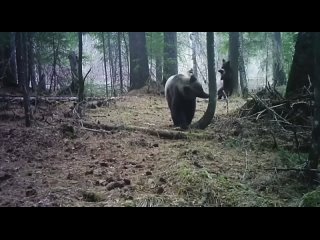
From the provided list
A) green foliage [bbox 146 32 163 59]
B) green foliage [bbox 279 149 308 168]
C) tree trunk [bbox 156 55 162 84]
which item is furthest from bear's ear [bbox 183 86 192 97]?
tree trunk [bbox 156 55 162 84]

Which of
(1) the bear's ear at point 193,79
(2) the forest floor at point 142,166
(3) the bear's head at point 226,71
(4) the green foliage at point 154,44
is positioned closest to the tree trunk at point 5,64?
(2) the forest floor at point 142,166

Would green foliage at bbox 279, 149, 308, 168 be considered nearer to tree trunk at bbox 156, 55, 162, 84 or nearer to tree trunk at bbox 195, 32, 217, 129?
tree trunk at bbox 195, 32, 217, 129

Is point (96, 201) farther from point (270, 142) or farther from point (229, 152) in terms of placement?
point (270, 142)

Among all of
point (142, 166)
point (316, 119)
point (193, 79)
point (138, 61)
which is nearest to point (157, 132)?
point (142, 166)

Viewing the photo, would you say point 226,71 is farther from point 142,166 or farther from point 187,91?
point 142,166

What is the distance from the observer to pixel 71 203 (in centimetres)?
314

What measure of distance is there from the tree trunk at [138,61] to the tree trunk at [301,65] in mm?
8559

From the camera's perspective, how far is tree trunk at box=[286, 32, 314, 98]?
561cm

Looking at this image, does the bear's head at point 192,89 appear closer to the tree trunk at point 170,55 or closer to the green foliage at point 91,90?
the green foliage at point 91,90

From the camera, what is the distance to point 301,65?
5.68 m

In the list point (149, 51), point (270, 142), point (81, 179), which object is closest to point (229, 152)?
point (270, 142)

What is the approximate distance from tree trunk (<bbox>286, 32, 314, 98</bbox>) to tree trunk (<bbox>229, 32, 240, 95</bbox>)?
8004 millimetres

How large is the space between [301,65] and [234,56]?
8.71 meters
